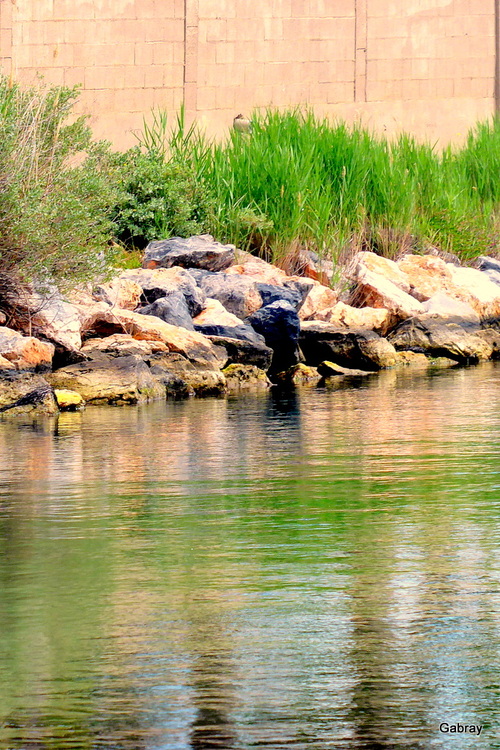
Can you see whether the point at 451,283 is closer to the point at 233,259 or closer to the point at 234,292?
the point at 233,259

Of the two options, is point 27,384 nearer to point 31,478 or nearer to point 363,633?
point 31,478

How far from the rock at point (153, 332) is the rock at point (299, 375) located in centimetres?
84

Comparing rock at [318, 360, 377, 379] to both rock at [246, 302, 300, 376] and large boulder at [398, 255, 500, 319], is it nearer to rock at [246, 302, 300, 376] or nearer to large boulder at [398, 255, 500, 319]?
rock at [246, 302, 300, 376]

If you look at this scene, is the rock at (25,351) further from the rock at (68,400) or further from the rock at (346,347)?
the rock at (346,347)

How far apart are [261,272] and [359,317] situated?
1570 millimetres

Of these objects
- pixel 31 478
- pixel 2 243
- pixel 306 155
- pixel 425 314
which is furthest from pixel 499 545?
pixel 306 155

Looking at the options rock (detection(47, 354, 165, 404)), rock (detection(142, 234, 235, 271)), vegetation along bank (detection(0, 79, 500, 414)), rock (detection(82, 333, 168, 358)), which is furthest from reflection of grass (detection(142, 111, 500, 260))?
rock (detection(47, 354, 165, 404))

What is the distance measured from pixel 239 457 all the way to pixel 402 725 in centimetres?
427

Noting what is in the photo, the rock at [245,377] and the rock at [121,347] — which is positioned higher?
the rock at [121,347]

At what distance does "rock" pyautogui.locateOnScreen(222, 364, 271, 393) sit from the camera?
12000 millimetres

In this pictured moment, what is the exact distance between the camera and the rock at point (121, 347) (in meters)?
11.4

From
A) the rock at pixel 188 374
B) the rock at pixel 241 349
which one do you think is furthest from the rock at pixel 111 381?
the rock at pixel 241 349

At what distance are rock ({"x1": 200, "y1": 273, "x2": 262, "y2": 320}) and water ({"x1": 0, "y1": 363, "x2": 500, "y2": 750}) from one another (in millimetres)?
6843

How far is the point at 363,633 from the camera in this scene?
3.38 m
